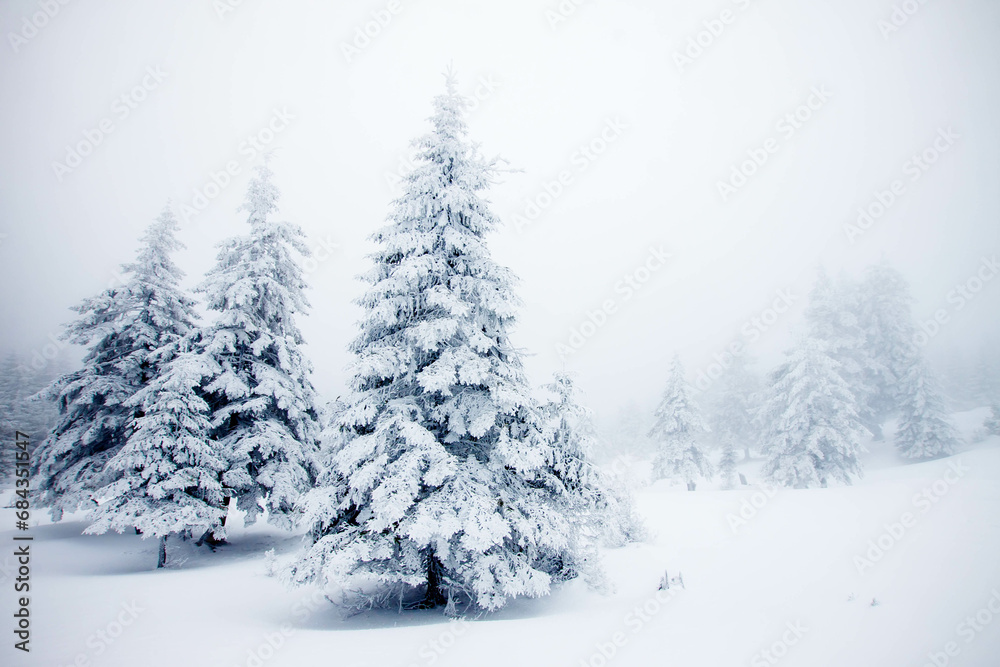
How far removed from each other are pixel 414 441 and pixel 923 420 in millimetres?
37793

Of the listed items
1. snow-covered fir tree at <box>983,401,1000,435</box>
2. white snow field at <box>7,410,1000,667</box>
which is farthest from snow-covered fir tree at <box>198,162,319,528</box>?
snow-covered fir tree at <box>983,401,1000,435</box>

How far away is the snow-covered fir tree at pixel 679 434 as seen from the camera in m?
32.7

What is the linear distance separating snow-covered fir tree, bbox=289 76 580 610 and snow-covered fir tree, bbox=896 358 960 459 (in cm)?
3333

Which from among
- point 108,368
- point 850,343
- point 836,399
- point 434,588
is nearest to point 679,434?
point 836,399

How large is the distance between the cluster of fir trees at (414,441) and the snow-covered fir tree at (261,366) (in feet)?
0.27

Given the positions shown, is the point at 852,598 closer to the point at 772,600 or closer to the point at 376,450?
the point at 772,600

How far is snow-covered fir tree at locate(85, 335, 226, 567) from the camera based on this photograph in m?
13.2

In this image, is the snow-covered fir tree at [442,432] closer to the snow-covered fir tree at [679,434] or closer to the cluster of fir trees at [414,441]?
the cluster of fir trees at [414,441]

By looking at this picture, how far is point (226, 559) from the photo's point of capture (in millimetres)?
15883

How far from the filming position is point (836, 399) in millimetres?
26875

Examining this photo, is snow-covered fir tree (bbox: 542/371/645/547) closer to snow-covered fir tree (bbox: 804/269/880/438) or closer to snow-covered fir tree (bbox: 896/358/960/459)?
snow-covered fir tree (bbox: 804/269/880/438)

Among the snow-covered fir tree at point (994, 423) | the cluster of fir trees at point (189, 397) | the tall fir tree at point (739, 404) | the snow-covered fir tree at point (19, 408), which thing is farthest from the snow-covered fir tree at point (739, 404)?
the snow-covered fir tree at point (19, 408)

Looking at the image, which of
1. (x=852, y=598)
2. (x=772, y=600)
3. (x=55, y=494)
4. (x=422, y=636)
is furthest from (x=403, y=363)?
(x=55, y=494)

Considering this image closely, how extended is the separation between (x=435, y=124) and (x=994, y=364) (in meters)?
69.0
